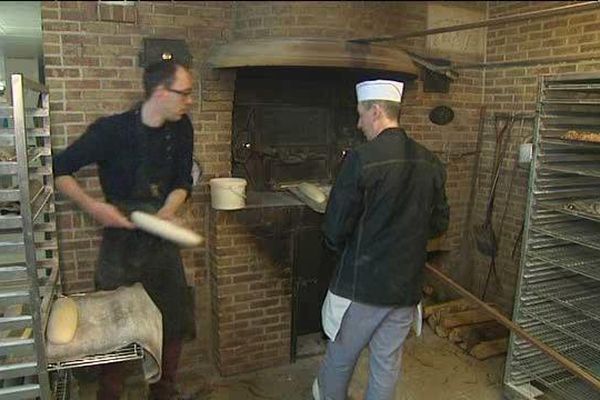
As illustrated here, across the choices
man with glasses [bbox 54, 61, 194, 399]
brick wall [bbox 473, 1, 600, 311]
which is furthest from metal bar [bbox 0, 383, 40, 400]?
brick wall [bbox 473, 1, 600, 311]

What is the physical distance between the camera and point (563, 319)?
7.79ft

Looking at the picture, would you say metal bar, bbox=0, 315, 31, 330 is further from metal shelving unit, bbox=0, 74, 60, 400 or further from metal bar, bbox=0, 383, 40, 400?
metal bar, bbox=0, 383, 40, 400

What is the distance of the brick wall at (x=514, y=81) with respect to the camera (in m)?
2.69

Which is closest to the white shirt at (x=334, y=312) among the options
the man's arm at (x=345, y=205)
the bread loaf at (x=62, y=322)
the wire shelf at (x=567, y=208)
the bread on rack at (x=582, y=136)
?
the man's arm at (x=345, y=205)

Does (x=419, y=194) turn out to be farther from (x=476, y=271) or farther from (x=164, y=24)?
(x=476, y=271)

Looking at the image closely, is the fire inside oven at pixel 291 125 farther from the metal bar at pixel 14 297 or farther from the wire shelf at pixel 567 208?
the metal bar at pixel 14 297

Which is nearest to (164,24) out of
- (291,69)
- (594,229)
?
(291,69)

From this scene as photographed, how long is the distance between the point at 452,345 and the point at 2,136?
8.59 feet

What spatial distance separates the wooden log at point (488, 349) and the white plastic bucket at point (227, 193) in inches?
64.5

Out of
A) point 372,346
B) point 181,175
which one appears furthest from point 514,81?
point 181,175

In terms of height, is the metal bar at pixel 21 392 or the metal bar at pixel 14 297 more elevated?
the metal bar at pixel 14 297

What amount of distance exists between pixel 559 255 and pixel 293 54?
5.16ft

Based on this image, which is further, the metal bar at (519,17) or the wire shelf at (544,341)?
the wire shelf at (544,341)

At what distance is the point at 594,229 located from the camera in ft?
7.59
